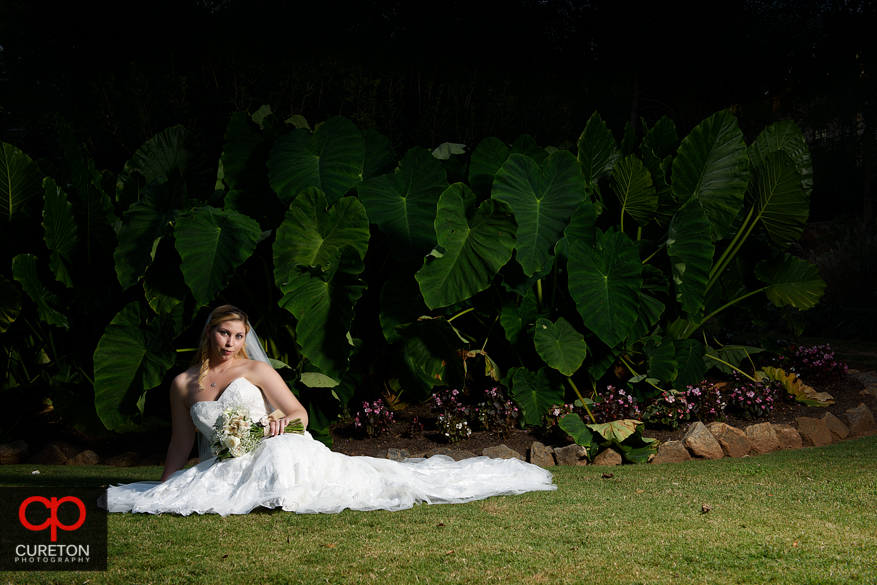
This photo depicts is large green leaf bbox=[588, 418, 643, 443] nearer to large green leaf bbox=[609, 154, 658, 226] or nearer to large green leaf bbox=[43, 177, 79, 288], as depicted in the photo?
large green leaf bbox=[609, 154, 658, 226]

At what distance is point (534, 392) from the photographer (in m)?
4.32

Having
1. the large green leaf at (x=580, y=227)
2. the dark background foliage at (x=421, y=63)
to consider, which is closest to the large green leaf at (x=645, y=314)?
the large green leaf at (x=580, y=227)

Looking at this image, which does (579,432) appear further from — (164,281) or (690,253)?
(164,281)

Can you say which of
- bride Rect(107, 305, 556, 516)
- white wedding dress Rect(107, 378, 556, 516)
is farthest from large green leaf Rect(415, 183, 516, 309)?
white wedding dress Rect(107, 378, 556, 516)

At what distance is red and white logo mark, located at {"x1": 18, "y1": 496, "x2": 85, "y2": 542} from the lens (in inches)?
91.6

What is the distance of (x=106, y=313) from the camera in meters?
4.34

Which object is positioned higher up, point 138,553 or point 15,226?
point 15,226

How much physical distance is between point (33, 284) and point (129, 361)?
2.66 feet

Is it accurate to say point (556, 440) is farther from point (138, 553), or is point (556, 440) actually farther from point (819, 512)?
point (138, 553)

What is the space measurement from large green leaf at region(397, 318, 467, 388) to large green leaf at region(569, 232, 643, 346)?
80 cm

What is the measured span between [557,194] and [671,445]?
169 centimetres

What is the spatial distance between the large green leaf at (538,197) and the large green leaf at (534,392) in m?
0.70

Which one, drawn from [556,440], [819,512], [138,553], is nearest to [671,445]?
[556,440]

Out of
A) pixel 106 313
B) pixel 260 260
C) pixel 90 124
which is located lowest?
pixel 106 313
